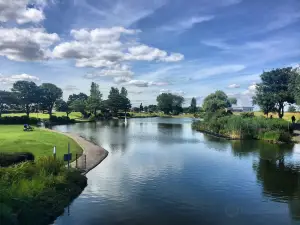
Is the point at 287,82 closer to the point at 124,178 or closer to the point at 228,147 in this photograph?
the point at 228,147

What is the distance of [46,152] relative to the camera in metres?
31.2

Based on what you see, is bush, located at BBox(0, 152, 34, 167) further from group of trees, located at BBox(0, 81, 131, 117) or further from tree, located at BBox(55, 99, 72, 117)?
tree, located at BBox(55, 99, 72, 117)

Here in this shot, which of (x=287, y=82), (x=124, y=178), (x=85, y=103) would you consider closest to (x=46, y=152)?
(x=124, y=178)

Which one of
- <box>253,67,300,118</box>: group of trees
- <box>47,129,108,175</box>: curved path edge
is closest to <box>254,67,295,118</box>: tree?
<box>253,67,300,118</box>: group of trees

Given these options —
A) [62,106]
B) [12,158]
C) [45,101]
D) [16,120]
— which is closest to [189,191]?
[12,158]

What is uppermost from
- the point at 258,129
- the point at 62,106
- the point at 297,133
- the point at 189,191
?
the point at 62,106

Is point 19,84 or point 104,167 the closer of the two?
point 104,167

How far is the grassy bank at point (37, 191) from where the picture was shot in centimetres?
1409

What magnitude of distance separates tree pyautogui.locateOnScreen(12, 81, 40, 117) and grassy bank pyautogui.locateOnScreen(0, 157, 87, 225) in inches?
3616

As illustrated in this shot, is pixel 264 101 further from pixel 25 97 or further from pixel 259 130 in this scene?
pixel 25 97

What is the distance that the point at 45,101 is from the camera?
11862 cm

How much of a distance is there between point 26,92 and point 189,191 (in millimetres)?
99369

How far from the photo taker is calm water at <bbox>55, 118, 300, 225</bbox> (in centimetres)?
1673

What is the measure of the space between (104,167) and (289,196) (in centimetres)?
1576
